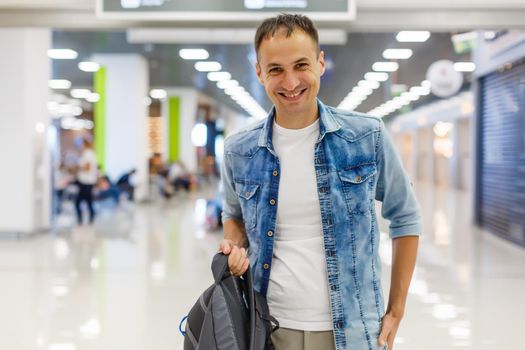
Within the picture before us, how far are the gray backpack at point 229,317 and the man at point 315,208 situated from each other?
0.04m

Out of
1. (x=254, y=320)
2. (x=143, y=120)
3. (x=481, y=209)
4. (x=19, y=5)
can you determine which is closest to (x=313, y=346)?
(x=254, y=320)

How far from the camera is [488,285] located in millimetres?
5594

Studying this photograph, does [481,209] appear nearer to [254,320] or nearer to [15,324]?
[15,324]

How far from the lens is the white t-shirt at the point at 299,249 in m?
1.32

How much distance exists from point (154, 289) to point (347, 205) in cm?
430

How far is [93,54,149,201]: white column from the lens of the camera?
48.9 feet

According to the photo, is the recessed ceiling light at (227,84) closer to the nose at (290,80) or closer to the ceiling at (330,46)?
the ceiling at (330,46)

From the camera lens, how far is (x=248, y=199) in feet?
4.59

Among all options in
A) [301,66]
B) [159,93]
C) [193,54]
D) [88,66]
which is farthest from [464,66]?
[159,93]

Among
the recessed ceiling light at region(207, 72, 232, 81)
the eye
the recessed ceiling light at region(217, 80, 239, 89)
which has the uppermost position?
the recessed ceiling light at region(207, 72, 232, 81)

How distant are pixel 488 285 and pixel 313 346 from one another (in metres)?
4.83

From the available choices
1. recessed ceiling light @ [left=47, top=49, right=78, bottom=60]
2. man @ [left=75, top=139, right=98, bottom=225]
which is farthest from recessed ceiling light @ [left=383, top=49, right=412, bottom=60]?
recessed ceiling light @ [left=47, top=49, right=78, bottom=60]

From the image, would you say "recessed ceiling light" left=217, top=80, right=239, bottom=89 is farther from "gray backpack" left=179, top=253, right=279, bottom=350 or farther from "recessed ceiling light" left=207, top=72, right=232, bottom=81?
"gray backpack" left=179, top=253, right=279, bottom=350

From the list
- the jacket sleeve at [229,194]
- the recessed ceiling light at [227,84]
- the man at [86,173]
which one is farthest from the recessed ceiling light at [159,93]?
the jacket sleeve at [229,194]
